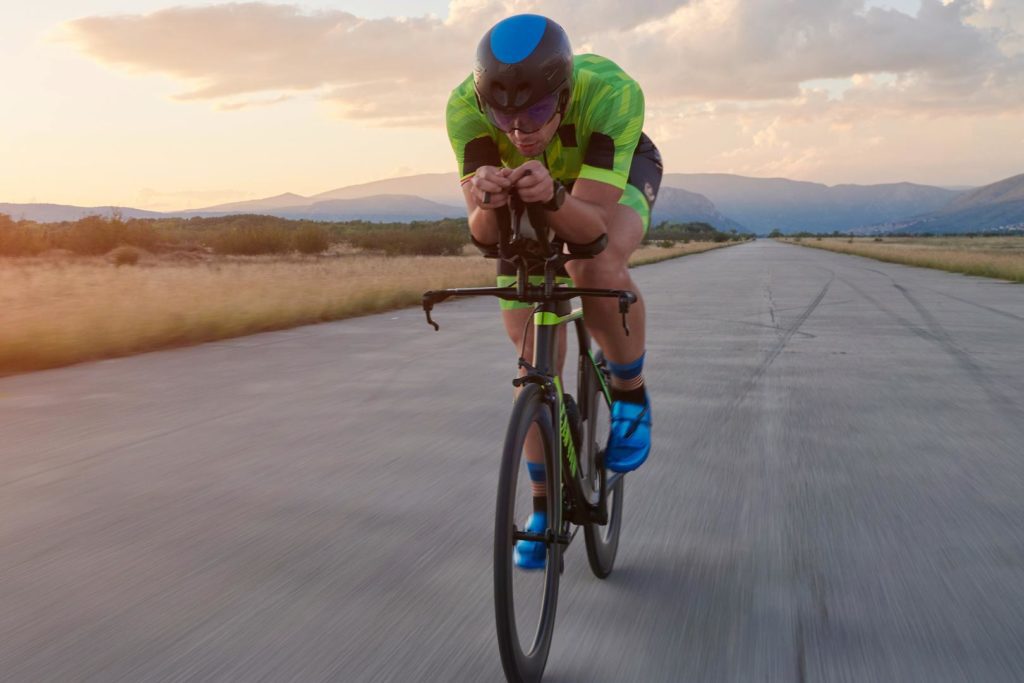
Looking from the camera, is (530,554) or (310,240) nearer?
(530,554)

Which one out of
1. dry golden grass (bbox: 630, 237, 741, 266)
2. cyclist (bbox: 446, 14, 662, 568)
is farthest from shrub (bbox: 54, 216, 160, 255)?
cyclist (bbox: 446, 14, 662, 568)

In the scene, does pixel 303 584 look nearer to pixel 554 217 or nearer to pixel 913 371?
pixel 554 217

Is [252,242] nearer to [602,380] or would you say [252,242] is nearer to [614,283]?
[602,380]

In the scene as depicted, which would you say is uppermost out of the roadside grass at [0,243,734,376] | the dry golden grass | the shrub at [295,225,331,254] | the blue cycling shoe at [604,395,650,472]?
the blue cycling shoe at [604,395,650,472]

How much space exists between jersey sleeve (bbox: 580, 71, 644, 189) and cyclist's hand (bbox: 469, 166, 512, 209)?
0.59 metres

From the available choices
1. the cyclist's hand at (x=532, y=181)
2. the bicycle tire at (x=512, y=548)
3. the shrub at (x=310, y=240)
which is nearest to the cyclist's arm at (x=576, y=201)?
the cyclist's hand at (x=532, y=181)

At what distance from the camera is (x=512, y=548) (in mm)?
2357

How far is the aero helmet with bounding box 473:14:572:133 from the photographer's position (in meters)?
2.36

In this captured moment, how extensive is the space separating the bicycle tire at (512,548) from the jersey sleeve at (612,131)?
69 cm

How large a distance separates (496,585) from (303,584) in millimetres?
1175

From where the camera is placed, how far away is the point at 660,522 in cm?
406

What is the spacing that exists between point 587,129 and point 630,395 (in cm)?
99

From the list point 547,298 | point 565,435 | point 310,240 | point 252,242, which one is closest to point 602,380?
point 565,435

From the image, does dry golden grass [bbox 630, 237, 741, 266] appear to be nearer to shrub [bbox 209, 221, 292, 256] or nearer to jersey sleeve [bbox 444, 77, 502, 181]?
shrub [bbox 209, 221, 292, 256]
